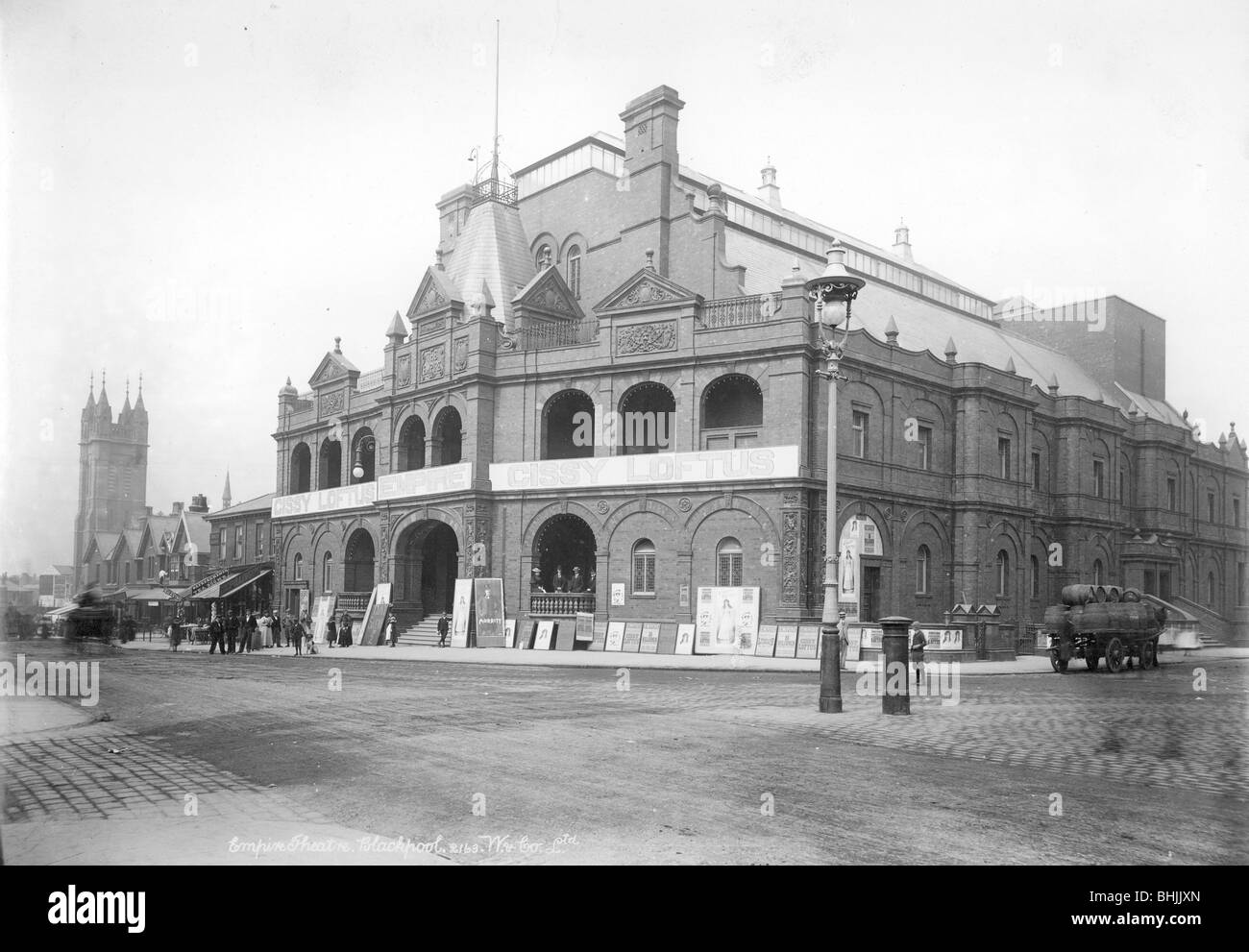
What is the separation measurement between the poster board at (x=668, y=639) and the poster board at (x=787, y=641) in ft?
10.7

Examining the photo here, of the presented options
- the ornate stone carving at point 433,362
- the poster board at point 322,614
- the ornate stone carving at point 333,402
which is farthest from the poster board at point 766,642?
the ornate stone carving at point 333,402

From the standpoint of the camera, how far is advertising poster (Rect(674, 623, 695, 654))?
2959 cm

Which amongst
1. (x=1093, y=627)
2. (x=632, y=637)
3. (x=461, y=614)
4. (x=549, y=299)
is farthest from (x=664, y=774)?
(x=549, y=299)

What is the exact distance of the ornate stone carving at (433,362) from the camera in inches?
1444

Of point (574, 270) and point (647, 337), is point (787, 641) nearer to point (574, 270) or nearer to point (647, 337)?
point (647, 337)

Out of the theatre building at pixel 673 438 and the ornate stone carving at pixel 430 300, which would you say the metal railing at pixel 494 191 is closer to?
the theatre building at pixel 673 438

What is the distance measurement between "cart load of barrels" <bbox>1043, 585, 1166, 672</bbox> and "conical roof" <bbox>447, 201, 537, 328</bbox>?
74.5 ft

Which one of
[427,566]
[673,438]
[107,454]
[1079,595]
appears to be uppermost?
[673,438]

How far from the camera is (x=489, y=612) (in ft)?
109

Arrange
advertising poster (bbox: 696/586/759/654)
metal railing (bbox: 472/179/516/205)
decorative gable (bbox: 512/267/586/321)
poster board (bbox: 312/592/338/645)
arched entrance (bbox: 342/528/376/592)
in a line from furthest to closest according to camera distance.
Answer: arched entrance (bbox: 342/528/376/592)
metal railing (bbox: 472/179/516/205)
poster board (bbox: 312/592/338/645)
decorative gable (bbox: 512/267/586/321)
advertising poster (bbox: 696/586/759/654)

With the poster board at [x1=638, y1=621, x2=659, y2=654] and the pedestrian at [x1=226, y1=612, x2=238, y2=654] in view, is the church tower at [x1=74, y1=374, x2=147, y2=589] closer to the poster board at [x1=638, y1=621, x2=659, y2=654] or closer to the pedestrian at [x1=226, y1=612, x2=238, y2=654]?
the poster board at [x1=638, y1=621, x2=659, y2=654]

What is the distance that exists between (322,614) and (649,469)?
52.6ft

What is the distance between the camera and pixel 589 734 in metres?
11.5

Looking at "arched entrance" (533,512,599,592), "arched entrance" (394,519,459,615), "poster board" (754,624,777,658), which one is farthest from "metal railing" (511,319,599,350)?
"poster board" (754,624,777,658)
